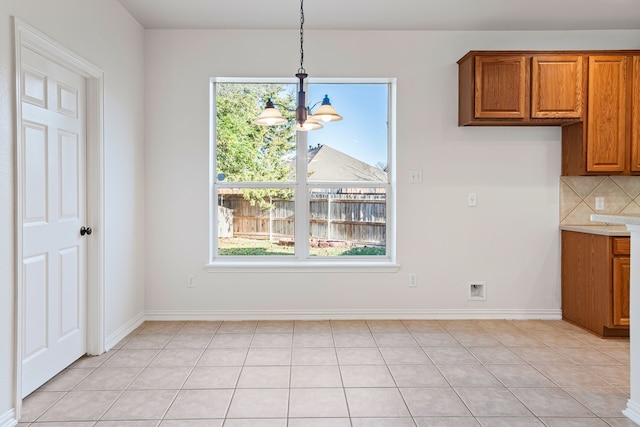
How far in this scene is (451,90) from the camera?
400 cm

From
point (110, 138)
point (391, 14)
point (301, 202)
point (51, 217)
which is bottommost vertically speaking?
point (51, 217)

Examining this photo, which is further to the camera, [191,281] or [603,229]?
[191,281]

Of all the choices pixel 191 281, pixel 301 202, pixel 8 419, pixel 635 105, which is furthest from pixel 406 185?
pixel 8 419

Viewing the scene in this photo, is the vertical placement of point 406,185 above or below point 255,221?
above

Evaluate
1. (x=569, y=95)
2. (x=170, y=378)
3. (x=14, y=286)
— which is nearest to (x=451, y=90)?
(x=569, y=95)

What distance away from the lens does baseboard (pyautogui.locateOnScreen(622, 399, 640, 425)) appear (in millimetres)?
2168

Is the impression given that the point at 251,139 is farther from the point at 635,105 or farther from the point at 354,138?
the point at 635,105

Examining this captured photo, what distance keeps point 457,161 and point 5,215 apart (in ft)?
11.3

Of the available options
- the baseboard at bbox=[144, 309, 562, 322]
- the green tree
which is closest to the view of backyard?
the green tree

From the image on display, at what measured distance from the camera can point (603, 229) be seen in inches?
140

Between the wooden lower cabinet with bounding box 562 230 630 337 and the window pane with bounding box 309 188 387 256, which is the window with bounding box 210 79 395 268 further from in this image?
the wooden lower cabinet with bounding box 562 230 630 337

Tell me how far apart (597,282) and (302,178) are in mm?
2683

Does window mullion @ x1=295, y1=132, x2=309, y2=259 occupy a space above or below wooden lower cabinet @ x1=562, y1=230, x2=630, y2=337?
above

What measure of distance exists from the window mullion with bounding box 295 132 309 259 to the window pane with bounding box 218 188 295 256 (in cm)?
7
